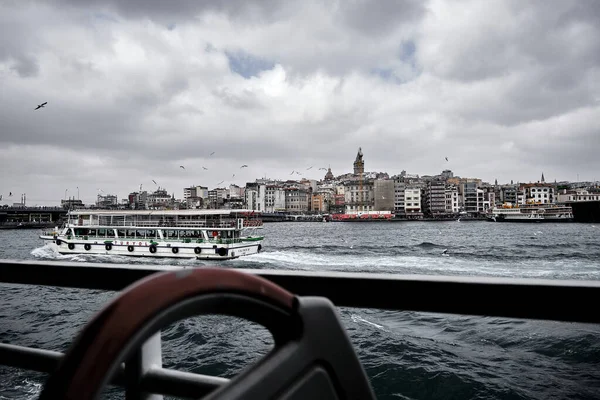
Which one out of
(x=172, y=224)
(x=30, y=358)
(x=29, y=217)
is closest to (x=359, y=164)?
(x=29, y=217)

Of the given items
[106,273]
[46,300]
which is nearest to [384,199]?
[46,300]

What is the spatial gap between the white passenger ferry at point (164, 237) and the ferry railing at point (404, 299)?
97.1 feet

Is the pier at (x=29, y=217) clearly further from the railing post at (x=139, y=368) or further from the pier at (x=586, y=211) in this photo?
the pier at (x=586, y=211)

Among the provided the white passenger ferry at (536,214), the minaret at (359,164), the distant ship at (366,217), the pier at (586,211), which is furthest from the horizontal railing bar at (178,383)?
the minaret at (359,164)

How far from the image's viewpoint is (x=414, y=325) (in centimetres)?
1109

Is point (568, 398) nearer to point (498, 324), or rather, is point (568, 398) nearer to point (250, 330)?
point (498, 324)

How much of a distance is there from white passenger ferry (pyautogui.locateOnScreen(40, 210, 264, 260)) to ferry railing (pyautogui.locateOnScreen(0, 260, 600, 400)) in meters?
29.6

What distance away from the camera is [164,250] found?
30859 mm

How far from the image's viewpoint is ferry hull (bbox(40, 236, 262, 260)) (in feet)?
100

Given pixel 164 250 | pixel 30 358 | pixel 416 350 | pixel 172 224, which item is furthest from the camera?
pixel 172 224

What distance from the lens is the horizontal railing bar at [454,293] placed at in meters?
1.14

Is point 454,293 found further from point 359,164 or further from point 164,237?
point 359,164

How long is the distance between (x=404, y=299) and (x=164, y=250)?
103 feet

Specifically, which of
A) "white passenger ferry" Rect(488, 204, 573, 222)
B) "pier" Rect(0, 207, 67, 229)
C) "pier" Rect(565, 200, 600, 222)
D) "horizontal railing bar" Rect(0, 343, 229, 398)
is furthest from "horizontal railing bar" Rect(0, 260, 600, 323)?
"white passenger ferry" Rect(488, 204, 573, 222)
